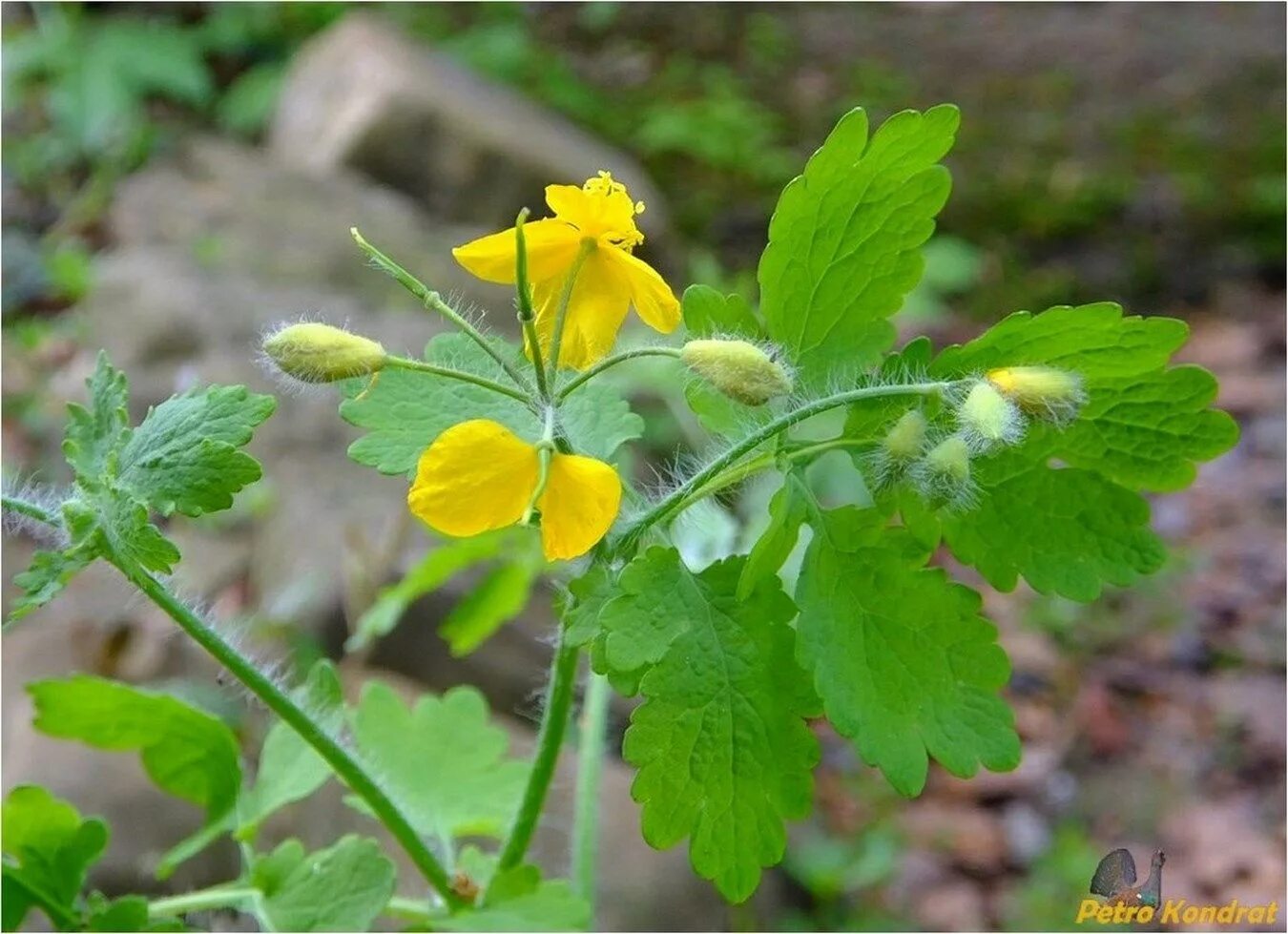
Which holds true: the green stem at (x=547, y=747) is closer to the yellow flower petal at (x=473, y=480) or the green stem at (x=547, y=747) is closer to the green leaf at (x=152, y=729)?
the yellow flower petal at (x=473, y=480)

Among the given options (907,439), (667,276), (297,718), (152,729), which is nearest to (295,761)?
(152,729)

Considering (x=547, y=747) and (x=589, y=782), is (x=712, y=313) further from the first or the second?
(x=589, y=782)

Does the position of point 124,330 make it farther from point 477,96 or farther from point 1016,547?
point 1016,547

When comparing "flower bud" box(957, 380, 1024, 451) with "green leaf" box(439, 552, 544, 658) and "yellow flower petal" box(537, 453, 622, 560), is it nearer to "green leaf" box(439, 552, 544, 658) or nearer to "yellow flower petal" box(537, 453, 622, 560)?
"yellow flower petal" box(537, 453, 622, 560)

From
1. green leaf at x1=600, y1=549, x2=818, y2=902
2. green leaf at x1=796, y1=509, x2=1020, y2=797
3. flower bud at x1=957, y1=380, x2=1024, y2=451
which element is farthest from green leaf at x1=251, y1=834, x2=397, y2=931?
flower bud at x1=957, y1=380, x2=1024, y2=451

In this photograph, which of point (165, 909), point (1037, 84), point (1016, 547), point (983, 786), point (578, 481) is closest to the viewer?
point (578, 481)

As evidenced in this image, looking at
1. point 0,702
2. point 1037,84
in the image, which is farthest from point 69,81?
point 1037,84
